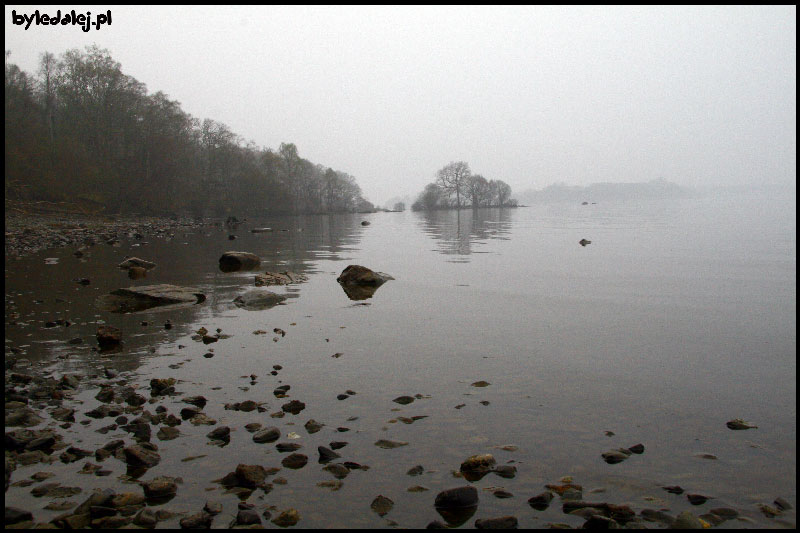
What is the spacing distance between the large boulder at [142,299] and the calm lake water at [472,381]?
0.58 meters

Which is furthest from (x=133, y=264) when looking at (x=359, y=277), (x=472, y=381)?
(x=472, y=381)

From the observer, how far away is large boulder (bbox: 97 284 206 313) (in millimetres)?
13680

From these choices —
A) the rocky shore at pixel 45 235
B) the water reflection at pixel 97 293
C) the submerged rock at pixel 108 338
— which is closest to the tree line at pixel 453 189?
the rocky shore at pixel 45 235

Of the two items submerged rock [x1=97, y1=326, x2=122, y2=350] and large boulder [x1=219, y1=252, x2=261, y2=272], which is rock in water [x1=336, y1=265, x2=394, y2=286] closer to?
large boulder [x1=219, y1=252, x2=261, y2=272]

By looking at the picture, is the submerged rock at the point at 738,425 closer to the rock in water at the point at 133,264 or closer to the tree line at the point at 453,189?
the rock in water at the point at 133,264

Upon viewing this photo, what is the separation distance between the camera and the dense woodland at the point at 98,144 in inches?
2479

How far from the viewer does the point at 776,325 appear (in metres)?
11.8

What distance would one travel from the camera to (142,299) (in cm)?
1402

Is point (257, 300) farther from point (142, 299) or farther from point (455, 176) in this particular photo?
point (455, 176)

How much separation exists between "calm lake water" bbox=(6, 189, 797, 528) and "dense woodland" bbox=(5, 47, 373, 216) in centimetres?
5579

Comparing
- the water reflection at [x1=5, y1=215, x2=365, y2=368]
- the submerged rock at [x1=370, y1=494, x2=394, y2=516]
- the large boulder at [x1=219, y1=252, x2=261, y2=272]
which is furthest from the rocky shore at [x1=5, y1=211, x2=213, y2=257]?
the submerged rock at [x1=370, y1=494, x2=394, y2=516]

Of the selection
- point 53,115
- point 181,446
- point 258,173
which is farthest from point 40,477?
point 258,173

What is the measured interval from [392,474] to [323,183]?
15133cm

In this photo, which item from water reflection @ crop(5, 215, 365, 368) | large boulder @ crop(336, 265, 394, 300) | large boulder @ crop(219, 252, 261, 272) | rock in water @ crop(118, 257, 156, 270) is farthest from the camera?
large boulder @ crop(219, 252, 261, 272)
